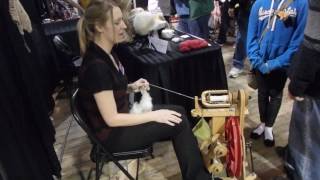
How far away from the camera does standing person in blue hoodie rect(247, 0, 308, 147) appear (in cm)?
189

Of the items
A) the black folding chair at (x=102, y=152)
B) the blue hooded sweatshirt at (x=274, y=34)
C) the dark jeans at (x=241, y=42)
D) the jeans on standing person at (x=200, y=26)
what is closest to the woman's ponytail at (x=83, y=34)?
the black folding chair at (x=102, y=152)

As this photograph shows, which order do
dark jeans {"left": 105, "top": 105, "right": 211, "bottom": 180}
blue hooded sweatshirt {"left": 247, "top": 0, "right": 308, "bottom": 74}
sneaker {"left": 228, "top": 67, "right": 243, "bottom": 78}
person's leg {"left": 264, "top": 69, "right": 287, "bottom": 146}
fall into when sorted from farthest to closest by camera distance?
sneaker {"left": 228, "top": 67, "right": 243, "bottom": 78}, person's leg {"left": 264, "top": 69, "right": 287, "bottom": 146}, blue hooded sweatshirt {"left": 247, "top": 0, "right": 308, "bottom": 74}, dark jeans {"left": 105, "top": 105, "right": 211, "bottom": 180}

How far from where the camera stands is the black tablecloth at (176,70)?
221cm

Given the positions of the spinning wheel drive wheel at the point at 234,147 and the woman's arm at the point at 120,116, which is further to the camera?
the spinning wheel drive wheel at the point at 234,147

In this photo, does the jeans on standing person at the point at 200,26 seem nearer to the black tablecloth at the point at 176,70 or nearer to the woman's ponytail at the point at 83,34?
the black tablecloth at the point at 176,70

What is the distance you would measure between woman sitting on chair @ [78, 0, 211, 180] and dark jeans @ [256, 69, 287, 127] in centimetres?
73

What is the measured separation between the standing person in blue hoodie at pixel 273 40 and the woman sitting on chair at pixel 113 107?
71 cm

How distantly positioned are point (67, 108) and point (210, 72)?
1.45 metres

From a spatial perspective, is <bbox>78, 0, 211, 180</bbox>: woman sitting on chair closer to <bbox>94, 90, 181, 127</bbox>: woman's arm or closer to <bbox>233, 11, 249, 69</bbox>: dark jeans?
<bbox>94, 90, 181, 127</bbox>: woman's arm

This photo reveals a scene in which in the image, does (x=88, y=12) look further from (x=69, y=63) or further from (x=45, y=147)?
(x=69, y=63)

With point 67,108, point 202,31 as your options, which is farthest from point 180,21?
point 67,108

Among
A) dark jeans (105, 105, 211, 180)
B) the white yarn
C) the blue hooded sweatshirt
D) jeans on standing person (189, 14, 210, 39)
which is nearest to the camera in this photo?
dark jeans (105, 105, 211, 180)

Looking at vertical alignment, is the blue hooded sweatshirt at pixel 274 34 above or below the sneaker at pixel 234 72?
above

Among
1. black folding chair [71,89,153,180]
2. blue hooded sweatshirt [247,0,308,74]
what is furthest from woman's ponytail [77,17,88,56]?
blue hooded sweatshirt [247,0,308,74]
